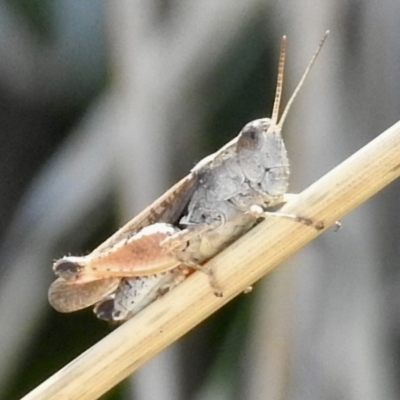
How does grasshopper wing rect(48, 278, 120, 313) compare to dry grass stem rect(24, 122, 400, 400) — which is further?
grasshopper wing rect(48, 278, 120, 313)

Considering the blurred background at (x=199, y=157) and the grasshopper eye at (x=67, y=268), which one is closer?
the grasshopper eye at (x=67, y=268)

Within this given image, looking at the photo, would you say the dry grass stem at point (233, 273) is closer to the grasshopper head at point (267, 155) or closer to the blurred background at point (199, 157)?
the grasshopper head at point (267, 155)

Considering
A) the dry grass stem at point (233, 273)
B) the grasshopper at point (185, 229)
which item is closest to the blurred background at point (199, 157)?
the grasshopper at point (185, 229)

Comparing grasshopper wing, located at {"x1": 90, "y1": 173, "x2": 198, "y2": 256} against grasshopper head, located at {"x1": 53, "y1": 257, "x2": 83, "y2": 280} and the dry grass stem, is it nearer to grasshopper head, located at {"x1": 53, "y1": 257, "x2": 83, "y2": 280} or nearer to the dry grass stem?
grasshopper head, located at {"x1": 53, "y1": 257, "x2": 83, "y2": 280}

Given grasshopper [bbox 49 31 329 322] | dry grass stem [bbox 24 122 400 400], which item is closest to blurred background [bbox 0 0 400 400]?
grasshopper [bbox 49 31 329 322]

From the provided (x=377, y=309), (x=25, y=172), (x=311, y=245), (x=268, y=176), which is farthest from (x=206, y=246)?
(x=25, y=172)

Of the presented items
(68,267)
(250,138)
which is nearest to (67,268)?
(68,267)

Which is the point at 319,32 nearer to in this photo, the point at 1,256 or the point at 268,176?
the point at 268,176
